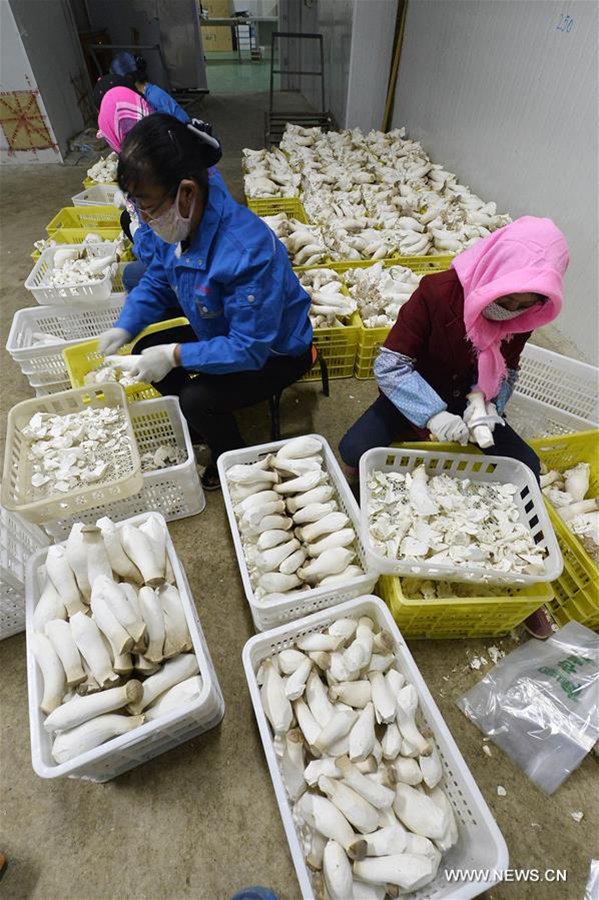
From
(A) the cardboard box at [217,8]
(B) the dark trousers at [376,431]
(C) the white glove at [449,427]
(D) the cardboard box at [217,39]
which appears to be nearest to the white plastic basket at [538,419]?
(B) the dark trousers at [376,431]

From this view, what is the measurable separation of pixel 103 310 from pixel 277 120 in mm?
4374

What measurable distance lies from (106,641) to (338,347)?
1694 millimetres

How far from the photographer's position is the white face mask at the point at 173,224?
1.18m

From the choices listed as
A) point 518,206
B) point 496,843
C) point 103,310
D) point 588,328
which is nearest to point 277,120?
point 518,206

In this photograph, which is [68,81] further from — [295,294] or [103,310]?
[295,294]

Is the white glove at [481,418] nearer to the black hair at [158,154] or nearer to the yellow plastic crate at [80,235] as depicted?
the black hair at [158,154]

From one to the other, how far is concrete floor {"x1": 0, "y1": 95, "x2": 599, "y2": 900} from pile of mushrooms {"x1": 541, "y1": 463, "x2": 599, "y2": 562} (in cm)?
43

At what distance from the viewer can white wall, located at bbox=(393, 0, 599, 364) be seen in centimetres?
222

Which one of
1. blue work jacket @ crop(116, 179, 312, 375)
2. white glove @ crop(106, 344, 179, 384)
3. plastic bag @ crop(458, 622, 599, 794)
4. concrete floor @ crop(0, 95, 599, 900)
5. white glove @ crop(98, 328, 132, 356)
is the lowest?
concrete floor @ crop(0, 95, 599, 900)

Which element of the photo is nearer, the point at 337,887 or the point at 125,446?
the point at 337,887

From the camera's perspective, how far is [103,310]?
2.37m

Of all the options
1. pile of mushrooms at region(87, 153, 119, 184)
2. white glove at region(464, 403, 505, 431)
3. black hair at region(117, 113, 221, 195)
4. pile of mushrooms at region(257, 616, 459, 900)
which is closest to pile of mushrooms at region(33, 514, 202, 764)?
pile of mushrooms at region(257, 616, 459, 900)

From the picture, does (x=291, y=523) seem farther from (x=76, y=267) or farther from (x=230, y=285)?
(x=76, y=267)

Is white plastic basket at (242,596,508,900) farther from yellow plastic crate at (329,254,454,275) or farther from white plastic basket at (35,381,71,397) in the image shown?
yellow plastic crate at (329,254,454,275)
